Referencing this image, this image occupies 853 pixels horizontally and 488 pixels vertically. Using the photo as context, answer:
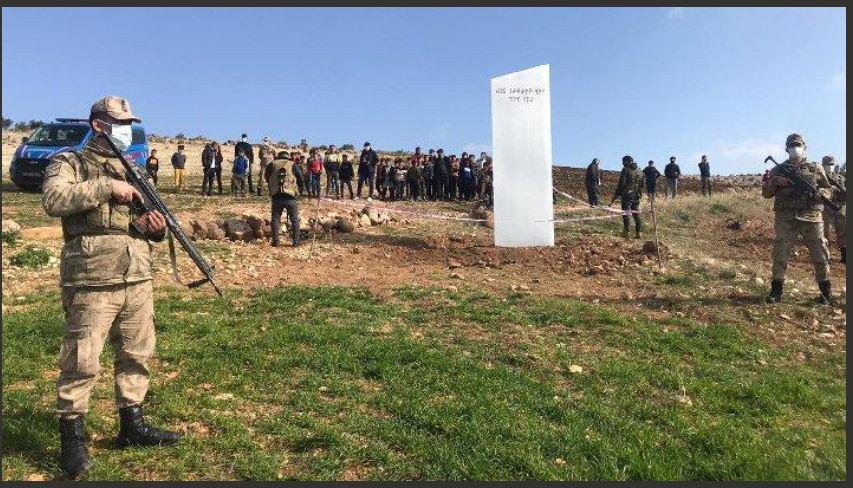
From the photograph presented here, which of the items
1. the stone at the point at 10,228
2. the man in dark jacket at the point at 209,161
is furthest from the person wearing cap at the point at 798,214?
the man in dark jacket at the point at 209,161

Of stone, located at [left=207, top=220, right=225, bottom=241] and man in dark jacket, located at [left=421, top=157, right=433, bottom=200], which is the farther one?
man in dark jacket, located at [left=421, top=157, right=433, bottom=200]

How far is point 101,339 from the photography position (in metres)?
3.39

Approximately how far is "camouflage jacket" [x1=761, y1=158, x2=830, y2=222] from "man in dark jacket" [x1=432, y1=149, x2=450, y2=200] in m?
13.0

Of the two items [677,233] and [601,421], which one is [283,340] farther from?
[677,233]

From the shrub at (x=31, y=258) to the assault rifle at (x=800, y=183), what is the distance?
10.2m

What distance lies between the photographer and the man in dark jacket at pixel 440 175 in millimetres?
19812

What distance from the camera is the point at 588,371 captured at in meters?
5.09

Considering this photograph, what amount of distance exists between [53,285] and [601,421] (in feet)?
23.4

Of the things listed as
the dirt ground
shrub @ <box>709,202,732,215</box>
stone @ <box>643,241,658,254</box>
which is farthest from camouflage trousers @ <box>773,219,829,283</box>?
shrub @ <box>709,202,732,215</box>

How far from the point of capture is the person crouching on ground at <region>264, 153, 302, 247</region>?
10.6m

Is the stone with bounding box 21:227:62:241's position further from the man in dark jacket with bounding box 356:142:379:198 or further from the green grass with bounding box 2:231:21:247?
the man in dark jacket with bounding box 356:142:379:198

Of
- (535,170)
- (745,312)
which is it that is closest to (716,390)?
(745,312)

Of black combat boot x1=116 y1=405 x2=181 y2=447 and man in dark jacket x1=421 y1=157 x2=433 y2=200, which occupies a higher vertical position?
man in dark jacket x1=421 y1=157 x2=433 y2=200

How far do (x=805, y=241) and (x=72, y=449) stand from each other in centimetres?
808
